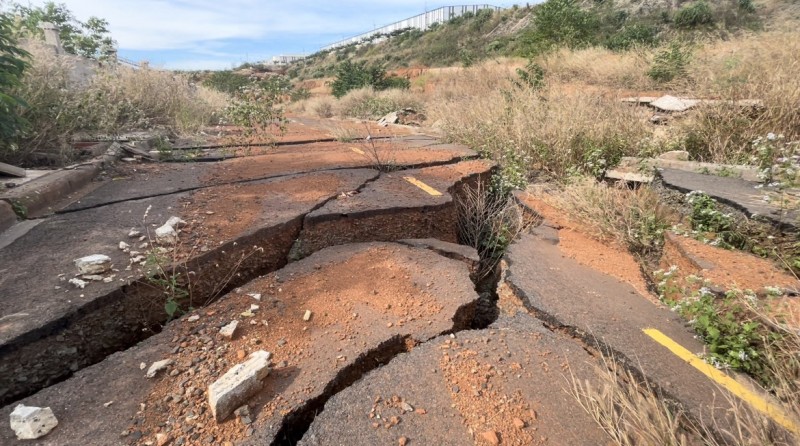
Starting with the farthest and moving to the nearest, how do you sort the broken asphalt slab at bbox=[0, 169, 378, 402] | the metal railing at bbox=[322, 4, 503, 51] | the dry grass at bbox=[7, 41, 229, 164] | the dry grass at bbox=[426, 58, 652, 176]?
the metal railing at bbox=[322, 4, 503, 51], the dry grass at bbox=[426, 58, 652, 176], the dry grass at bbox=[7, 41, 229, 164], the broken asphalt slab at bbox=[0, 169, 378, 402]

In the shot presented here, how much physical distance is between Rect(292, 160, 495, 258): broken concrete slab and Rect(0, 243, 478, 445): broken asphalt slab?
321 millimetres

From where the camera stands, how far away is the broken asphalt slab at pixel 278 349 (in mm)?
1144

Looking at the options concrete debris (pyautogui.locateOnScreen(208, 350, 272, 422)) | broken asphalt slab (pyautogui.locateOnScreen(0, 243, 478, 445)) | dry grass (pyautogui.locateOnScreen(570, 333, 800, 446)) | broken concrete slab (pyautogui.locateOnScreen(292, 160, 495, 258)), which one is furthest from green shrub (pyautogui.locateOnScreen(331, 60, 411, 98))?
dry grass (pyautogui.locateOnScreen(570, 333, 800, 446))

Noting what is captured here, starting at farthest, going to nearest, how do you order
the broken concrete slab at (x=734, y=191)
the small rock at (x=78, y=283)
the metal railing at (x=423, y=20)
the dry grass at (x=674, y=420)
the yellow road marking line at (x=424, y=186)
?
the metal railing at (x=423, y=20) → the yellow road marking line at (x=424, y=186) → the broken concrete slab at (x=734, y=191) → the small rock at (x=78, y=283) → the dry grass at (x=674, y=420)

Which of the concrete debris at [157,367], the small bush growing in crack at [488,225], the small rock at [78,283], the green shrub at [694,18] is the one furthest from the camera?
the green shrub at [694,18]

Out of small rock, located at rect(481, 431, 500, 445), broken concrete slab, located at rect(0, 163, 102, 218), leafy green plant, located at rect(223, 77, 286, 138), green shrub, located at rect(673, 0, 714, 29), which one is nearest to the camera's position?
small rock, located at rect(481, 431, 500, 445)

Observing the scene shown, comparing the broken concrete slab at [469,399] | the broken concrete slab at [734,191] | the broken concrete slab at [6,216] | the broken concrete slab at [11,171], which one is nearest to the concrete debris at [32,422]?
the broken concrete slab at [469,399]

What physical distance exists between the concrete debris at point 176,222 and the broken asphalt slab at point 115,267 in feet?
0.27

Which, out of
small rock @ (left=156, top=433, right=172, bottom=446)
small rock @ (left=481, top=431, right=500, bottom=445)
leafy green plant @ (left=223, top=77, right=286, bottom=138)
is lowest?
small rock @ (left=481, top=431, right=500, bottom=445)

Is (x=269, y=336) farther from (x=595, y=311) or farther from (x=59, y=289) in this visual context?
(x=595, y=311)

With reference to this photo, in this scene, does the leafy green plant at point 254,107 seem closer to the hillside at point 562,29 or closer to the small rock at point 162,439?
the small rock at point 162,439

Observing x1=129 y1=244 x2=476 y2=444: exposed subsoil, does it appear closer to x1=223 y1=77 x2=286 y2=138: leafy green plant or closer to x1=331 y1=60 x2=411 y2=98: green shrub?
x1=223 y1=77 x2=286 y2=138: leafy green plant

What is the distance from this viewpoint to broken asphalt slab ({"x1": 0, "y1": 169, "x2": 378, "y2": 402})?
142 centimetres

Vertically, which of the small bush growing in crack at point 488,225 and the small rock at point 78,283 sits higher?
the small rock at point 78,283
